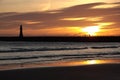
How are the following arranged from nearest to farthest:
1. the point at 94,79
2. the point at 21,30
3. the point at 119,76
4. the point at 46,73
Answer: the point at 94,79
the point at 119,76
the point at 46,73
the point at 21,30

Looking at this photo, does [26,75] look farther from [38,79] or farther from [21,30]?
[21,30]

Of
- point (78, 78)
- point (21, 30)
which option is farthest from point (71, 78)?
point (21, 30)

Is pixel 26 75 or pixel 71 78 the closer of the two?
pixel 71 78

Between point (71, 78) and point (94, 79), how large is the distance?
0.98m

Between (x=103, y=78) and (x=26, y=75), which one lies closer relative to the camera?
(x=103, y=78)

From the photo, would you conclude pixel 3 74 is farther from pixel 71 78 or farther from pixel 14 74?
pixel 71 78

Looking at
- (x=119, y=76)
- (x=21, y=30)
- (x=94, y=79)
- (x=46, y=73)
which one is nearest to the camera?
(x=94, y=79)

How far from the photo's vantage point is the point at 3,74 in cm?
1416

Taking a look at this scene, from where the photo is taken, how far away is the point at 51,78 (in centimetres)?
1303

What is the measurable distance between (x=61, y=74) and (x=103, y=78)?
86.9 inches

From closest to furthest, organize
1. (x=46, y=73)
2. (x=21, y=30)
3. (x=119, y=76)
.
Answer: (x=119, y=76)
(x=46, y=73)
(x=21, y=30)

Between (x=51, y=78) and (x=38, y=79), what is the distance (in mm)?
643

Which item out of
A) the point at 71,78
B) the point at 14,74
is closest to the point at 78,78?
the point at 71,78

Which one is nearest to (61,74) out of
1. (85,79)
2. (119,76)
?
(85,79)
